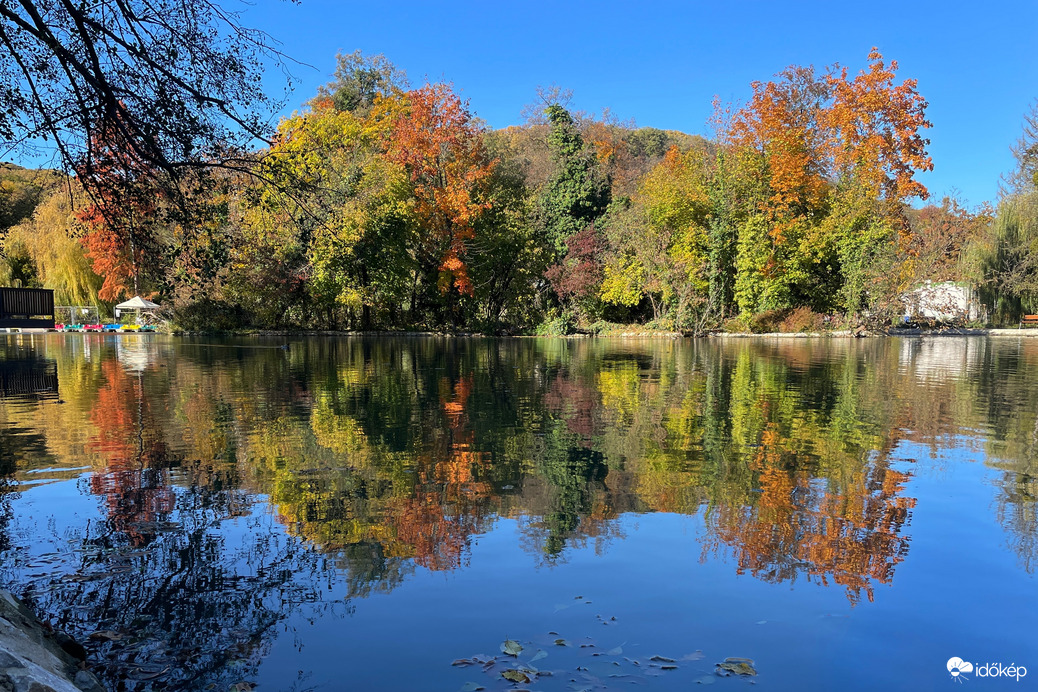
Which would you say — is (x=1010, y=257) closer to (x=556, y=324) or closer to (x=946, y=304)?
(x=946, y=304)

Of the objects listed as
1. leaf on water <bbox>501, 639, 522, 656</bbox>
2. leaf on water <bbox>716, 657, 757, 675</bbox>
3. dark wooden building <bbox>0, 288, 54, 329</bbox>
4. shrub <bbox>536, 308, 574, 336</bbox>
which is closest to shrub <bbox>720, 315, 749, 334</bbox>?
shrub <bbox>536, 308, 574, 336</bbox>

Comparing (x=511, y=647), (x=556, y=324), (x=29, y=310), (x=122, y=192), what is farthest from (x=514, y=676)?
(x=29, y=310)

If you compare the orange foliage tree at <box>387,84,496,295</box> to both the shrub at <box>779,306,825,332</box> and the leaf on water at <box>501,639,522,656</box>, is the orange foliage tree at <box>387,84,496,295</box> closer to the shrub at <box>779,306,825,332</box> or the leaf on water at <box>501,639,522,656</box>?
the shrub at <box>779,306,825,332</box>

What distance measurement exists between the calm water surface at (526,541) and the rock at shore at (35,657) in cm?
19

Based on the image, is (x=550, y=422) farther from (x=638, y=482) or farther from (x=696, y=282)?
(x=696, y=282)

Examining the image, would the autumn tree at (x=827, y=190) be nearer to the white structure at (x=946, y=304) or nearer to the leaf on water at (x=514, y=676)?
the white structure at (x=946, y=304)

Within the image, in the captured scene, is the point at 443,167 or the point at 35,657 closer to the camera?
the point at 35,657

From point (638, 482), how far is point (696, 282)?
29160mm

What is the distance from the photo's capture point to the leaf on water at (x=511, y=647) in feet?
12.1

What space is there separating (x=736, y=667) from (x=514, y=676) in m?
1.07

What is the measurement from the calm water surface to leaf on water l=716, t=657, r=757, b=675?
6 cm

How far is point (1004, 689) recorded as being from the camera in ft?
11.4

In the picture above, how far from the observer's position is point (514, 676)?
3.45 m

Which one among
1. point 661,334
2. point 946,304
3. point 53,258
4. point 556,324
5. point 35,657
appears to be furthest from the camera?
point 53,258
